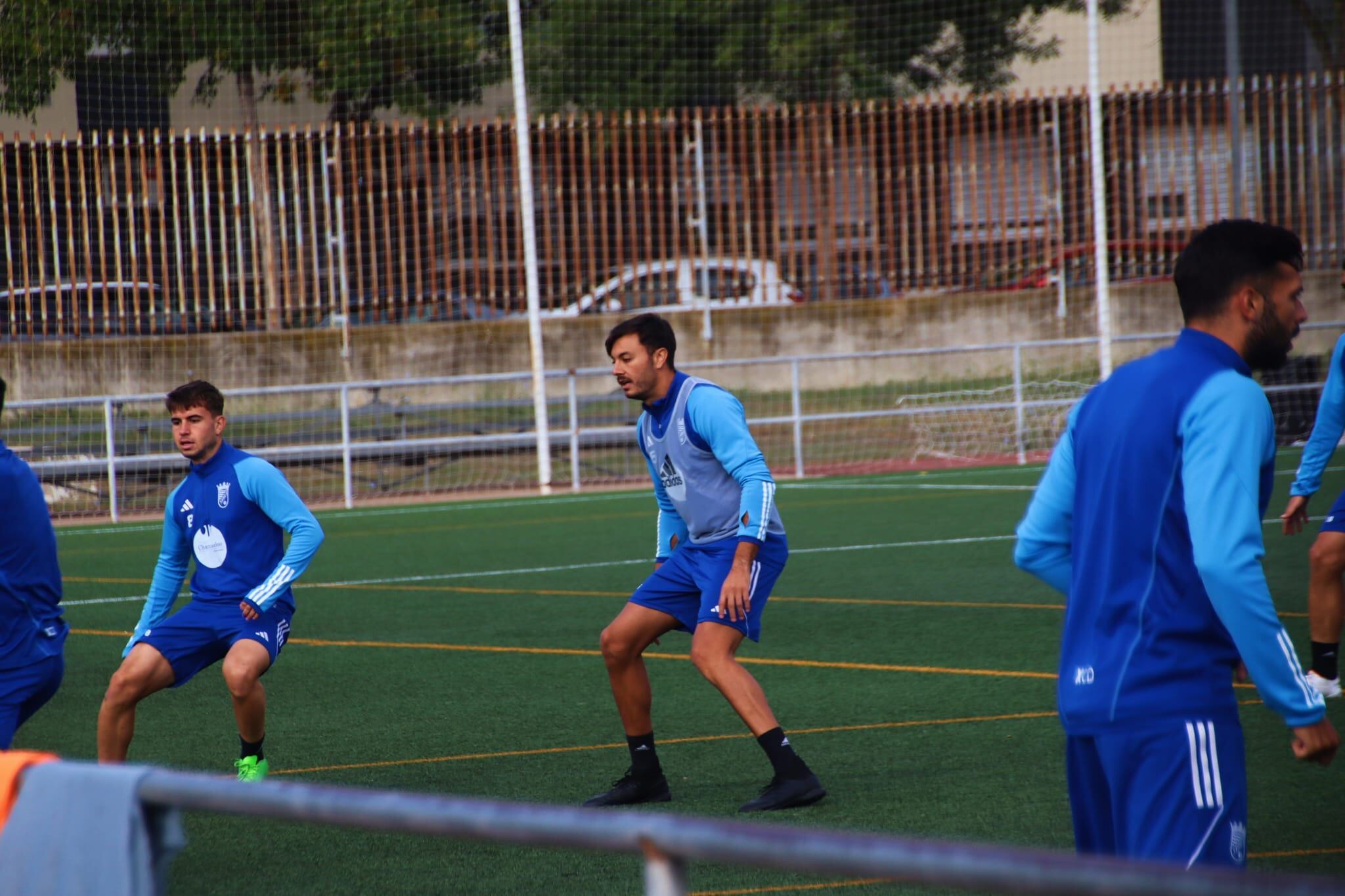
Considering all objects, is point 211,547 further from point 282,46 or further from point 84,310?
point 282,46

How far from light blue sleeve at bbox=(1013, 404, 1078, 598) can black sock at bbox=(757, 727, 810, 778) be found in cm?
241

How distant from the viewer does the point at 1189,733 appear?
3.07m

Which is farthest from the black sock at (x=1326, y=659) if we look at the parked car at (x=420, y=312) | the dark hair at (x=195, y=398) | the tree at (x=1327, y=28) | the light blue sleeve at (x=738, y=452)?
the tree at (x=1327, y=28)

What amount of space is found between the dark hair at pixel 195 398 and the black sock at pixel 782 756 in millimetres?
2474

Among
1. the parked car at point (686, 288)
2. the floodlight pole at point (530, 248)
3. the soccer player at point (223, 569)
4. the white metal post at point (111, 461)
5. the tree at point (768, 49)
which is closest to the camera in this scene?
the soccer player at point (223, 569)

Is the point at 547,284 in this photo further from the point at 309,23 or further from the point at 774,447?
the point at 309,23

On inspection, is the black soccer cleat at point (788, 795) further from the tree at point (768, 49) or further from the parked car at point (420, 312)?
the tree at point (768, 49)

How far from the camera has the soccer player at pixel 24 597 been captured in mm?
5012

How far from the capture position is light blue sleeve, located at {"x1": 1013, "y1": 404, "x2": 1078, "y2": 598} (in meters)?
3.35

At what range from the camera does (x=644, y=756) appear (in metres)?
5.98

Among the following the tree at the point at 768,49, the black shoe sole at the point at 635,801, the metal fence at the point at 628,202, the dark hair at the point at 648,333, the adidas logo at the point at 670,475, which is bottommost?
the black shoe sole at the point at 635,801

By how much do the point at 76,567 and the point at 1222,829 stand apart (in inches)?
485

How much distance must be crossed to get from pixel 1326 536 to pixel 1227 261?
418 centimetres

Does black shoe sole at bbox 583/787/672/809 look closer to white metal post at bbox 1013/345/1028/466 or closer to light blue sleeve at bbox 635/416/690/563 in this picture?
light blue sleeve at bbox 635/416/690/563
